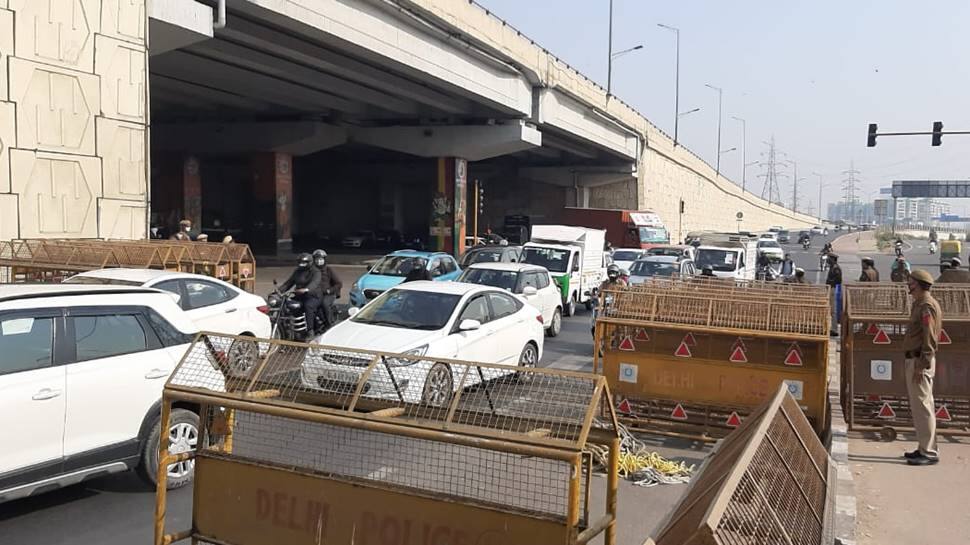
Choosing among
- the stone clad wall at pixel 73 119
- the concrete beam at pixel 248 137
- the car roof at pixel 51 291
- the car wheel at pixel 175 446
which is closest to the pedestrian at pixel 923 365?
the car wheel at pixel 175 446

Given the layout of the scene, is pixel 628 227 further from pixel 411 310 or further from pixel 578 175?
pixel 411 310

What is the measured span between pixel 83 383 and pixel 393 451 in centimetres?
298

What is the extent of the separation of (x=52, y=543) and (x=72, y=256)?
30.7 ft

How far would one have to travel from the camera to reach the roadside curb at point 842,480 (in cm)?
563

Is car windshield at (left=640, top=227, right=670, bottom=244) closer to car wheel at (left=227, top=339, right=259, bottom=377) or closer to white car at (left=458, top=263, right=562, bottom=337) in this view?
white car at (left=458, top=263, right=562, bottom=337)

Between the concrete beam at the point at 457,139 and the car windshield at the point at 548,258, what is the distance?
17486mm

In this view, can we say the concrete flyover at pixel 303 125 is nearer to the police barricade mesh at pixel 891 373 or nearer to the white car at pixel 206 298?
the white car at pixel 206 298

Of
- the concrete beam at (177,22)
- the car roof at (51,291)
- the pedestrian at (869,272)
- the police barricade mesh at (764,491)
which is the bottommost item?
the police barricade mesh at (764,491)

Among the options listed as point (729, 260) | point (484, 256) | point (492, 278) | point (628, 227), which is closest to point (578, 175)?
point (628, 227)

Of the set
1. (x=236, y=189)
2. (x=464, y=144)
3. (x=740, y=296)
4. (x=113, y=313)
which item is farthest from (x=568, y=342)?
(x=236, y=189)

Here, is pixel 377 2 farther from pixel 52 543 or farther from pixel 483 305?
pixel 52 543

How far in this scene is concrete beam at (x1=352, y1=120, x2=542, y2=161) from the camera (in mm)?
38781

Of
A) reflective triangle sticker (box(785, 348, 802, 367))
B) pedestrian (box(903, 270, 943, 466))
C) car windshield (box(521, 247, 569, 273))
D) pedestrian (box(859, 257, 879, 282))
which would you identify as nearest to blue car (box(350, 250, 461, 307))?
car windshield (box(521, 247, 569, 273))

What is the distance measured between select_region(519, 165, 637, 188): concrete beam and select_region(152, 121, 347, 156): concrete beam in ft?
70.3
